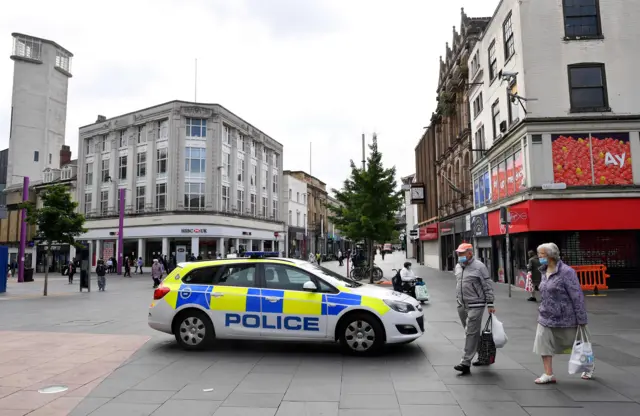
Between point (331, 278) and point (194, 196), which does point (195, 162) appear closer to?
point (194, 196)

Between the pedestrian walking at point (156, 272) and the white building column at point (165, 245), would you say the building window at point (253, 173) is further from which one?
the pedestrian walking at point (156, 272)

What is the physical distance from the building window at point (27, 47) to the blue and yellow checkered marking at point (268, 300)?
6607 cm

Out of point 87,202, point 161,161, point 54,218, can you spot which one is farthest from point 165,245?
point 54,218

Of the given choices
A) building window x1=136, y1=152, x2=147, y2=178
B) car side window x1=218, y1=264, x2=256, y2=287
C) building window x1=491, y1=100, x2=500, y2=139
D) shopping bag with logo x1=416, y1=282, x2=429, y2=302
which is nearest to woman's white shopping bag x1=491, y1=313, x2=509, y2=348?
car side window x1=218, y1=264, x2=256, y2=287

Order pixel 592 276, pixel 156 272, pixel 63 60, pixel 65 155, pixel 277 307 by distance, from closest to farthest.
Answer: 1. pixel 277 307
2. pixel 592 276
3. pixel 156 272
4. pixel 65 155
5. pixel 63 60

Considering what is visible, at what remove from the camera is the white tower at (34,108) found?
5825cm

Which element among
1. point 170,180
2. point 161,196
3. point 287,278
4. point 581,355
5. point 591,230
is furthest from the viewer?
point 161,196

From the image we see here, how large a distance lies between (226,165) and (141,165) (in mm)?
8618

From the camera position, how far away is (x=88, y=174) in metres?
50.8

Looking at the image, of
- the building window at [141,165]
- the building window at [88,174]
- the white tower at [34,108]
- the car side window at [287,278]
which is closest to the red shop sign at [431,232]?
the building window at [141,165]

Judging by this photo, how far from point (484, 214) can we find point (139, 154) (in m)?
36.4

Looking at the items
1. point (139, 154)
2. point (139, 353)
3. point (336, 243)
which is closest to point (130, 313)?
point (139, 353)

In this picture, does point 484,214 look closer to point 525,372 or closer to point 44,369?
point 525,372

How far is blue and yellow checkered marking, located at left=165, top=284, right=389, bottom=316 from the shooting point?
7.22 m
